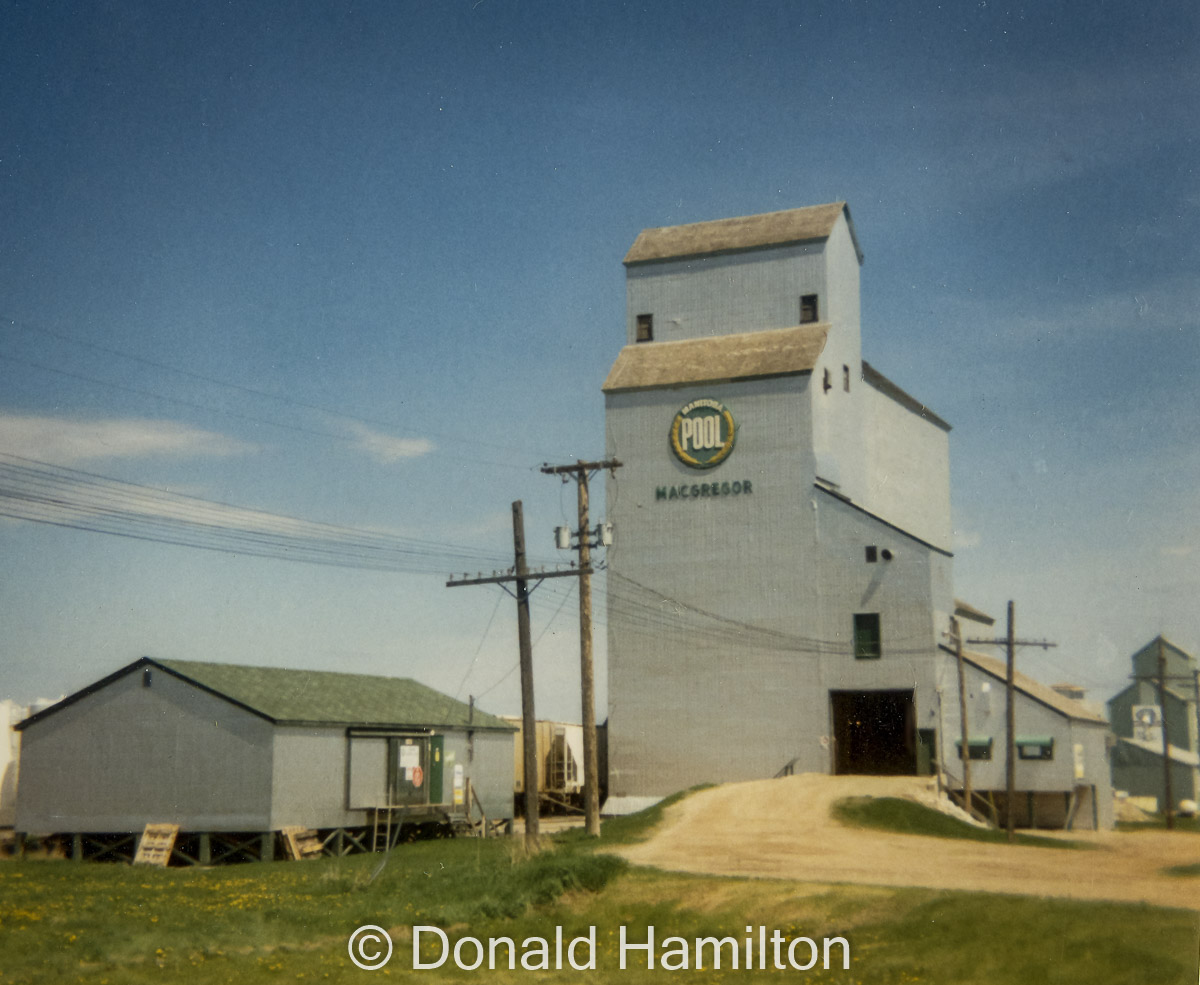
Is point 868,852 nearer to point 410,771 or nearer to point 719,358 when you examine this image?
point 410,771

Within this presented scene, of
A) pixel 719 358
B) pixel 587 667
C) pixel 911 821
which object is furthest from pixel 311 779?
pixel 719 358

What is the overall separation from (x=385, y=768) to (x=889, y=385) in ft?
117

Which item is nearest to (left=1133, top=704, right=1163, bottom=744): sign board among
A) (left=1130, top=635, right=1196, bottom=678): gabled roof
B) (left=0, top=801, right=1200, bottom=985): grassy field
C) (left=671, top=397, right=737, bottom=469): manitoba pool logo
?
(left=1130, top=635, right=1196, bottom=678): gabled roof

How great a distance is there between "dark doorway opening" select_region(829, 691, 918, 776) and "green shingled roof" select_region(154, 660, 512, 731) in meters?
14.3

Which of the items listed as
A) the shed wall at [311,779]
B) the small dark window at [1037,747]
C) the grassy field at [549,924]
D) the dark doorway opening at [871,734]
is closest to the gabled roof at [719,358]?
the dark doorway opening at [871,734]

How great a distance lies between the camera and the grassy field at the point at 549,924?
19.4 m

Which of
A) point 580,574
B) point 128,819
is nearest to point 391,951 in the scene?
point 580,574

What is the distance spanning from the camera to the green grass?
129 ft

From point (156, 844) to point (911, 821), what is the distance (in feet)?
79.8

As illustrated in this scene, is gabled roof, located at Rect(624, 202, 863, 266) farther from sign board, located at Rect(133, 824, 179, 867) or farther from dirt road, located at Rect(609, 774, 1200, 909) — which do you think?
sign board, located at Rect(133, 824, 179, 867)

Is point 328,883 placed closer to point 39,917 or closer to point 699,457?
point 39,917

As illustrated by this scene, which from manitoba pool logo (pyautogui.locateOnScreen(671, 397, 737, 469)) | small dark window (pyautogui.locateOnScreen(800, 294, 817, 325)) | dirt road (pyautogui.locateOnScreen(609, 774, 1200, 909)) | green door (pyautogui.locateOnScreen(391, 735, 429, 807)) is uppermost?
small dark window (pyautogui.locateOnScreen(800, 294, 817, 325))

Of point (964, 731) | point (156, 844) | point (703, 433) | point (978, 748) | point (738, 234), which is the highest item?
point (738, 234)

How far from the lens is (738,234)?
195 ft
